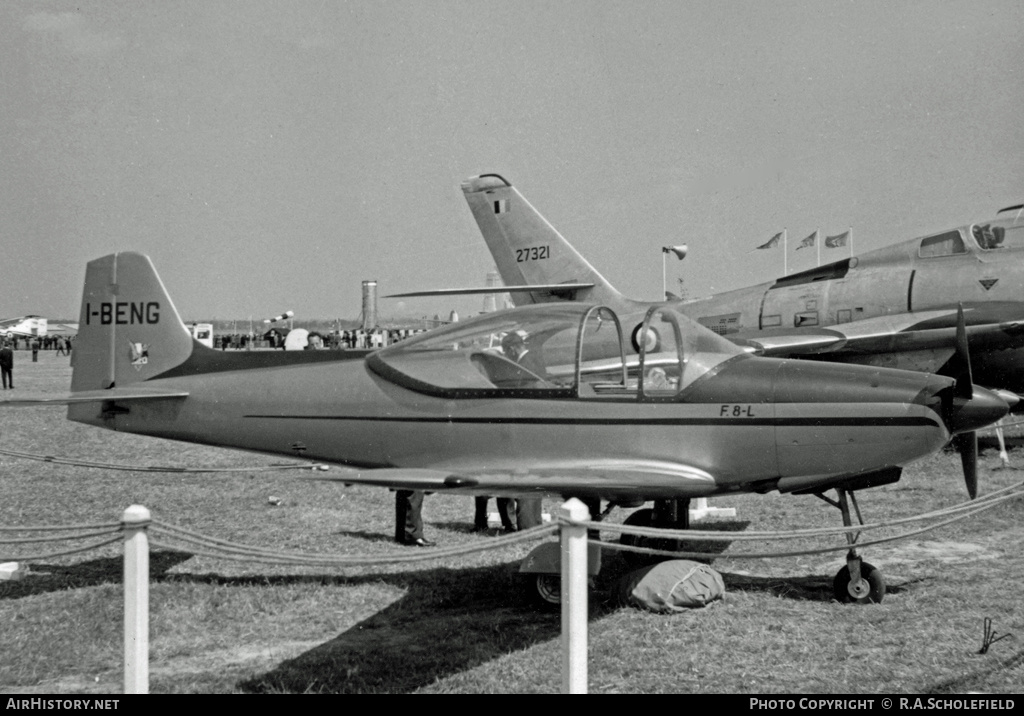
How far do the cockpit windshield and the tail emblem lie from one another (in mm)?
10284

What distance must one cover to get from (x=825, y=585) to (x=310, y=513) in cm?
515

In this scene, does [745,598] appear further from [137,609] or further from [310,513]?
[310,513]

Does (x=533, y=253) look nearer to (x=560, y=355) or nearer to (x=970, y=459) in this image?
(x=560, y=355)

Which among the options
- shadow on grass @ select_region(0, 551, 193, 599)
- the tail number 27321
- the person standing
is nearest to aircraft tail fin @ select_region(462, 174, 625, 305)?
the tail number 27321

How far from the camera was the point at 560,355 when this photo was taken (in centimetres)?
641

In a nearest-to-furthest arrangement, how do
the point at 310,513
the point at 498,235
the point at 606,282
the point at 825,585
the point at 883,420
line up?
the point at 883,420 → the point at 825,585 → the point at 310,513 → the point at 606,282 → the point at 498,235

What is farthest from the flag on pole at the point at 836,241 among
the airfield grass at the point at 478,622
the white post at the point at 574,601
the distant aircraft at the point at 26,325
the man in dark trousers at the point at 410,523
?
the distant aircraft at the point at 26,325

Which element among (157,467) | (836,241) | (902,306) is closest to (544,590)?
(157,467)

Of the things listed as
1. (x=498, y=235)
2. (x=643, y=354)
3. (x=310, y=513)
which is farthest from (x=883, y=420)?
(x=498, y=235)

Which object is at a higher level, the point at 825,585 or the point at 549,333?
the point at 549,333

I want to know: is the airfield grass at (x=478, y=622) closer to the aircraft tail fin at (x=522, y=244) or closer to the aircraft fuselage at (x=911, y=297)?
the aircraft fuselage at (x=911, y=297)

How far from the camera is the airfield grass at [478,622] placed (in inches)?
191

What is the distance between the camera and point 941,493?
33.2ft

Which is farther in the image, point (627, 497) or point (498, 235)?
point (498, 235)
